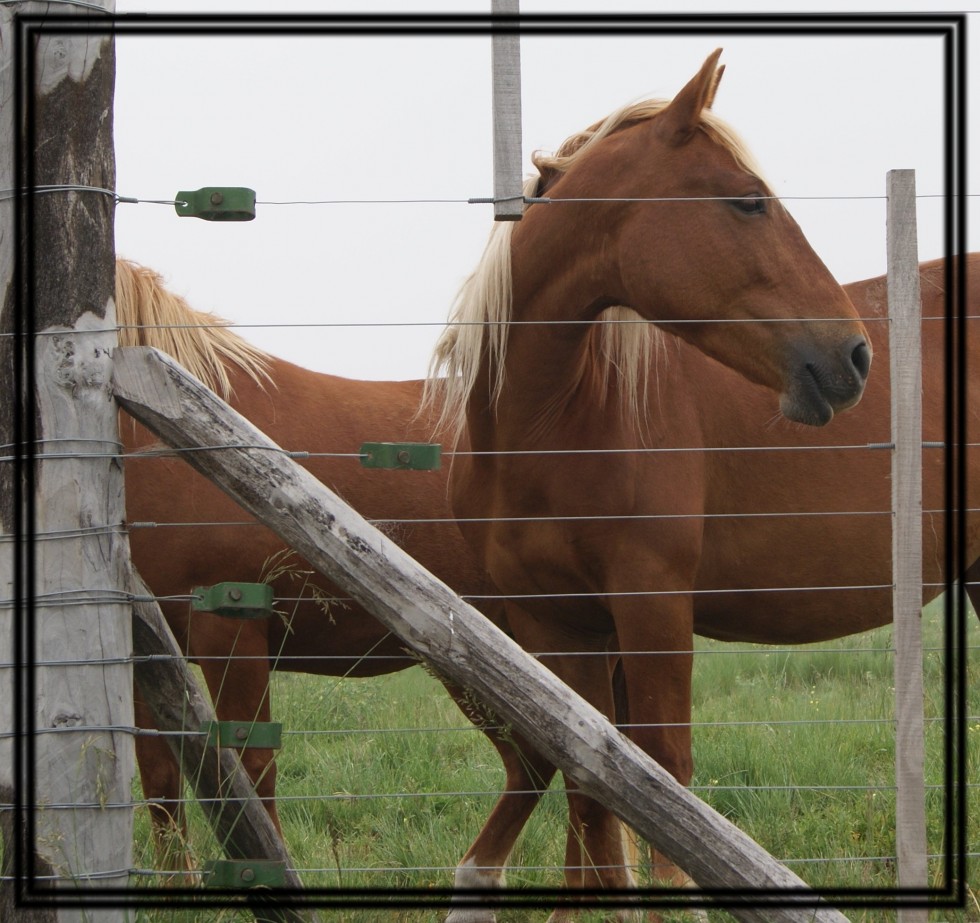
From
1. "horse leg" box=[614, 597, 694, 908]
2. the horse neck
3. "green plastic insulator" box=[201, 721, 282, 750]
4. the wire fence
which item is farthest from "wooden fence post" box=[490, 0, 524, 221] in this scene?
"horse leg" box=[614, 597, 694, 908]

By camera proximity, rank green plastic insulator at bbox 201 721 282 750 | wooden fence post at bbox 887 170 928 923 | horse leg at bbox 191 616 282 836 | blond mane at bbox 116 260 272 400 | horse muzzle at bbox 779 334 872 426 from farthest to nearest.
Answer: blond mane at bbox 116 260 272 400 < horse leg at bbox 191 616 282 836 < horse muzzle at bbox 779 334 872 426 < wooden fence post at bbox 887 170 928 923 < green plastic insulator at bbox 201 721 282 750

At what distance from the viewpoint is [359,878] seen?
10.6 feet

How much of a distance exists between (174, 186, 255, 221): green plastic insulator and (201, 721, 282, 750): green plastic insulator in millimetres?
1016

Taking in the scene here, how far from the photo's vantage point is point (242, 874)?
2.23 meters

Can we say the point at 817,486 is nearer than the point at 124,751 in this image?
No

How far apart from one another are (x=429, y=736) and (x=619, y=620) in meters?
1.91

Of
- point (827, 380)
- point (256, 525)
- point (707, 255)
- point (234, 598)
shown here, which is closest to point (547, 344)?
point (707, 255)

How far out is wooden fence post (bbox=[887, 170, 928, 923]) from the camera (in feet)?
7.54

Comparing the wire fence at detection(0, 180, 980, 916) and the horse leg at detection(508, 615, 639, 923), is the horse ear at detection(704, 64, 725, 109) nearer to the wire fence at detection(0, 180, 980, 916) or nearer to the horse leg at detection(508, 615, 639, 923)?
the wire fence at detection(0, 180, 980, 916)

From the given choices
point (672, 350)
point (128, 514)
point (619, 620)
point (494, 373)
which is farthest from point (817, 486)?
point (128, 514)

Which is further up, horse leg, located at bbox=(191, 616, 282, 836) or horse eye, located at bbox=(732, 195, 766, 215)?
horse eye, located at bbox=(732, 195, 766, 215)

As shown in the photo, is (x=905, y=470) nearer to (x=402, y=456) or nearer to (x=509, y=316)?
(x=402, y=456)

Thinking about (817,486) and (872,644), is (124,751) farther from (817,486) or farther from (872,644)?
(872,644)

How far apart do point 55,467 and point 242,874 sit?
0.91m
